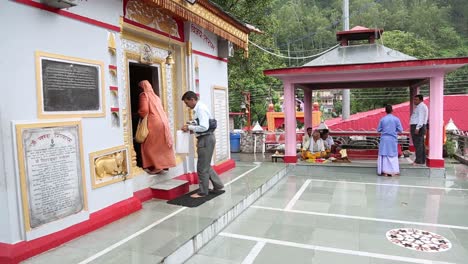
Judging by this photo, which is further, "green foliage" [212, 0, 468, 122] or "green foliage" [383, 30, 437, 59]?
"green foliage" [383, 30, 437, 59]

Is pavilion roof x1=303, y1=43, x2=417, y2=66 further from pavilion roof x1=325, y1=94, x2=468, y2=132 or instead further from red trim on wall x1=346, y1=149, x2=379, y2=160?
pavilion roof x1=325, y1=94, x2=468, y2=132

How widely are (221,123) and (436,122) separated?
5.35 m

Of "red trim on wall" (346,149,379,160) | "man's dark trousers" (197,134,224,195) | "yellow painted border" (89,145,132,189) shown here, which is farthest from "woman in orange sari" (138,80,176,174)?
"red trim on wall" (346,149,379,160)

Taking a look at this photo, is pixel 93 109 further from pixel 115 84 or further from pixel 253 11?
pixel 253 11

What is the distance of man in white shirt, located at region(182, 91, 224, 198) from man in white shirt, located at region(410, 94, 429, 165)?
5.93 m

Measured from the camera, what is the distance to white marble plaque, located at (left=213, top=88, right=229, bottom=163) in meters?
8.02

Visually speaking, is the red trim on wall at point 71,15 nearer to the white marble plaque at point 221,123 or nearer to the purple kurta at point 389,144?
the white marble plaque at point 221,123

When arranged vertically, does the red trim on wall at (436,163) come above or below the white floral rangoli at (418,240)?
above

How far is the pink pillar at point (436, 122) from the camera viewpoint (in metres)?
8.53

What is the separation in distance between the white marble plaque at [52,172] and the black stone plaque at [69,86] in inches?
10.7

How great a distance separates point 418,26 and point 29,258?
161 ft

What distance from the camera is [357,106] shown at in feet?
110

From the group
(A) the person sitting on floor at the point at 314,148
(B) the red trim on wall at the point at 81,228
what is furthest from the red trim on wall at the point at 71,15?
(A) the person sitting on floor at the point at 314,148

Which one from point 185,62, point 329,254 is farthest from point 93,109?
point 329,254
